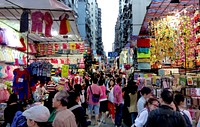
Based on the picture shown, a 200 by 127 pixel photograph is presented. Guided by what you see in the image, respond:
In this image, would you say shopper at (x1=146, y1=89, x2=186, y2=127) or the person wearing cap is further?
shopper at (x1=146, y1=89, x2=186, y2=127)

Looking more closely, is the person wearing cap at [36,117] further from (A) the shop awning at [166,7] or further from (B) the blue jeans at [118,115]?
(A) the shop awning at [166,7]

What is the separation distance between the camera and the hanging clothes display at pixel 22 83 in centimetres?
816

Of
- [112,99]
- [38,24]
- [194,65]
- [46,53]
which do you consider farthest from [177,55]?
[46,53]

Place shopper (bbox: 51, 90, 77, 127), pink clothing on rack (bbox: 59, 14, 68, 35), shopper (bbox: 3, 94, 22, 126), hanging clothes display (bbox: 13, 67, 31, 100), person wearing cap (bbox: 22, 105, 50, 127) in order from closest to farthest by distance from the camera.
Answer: person wearing cap (bbox: 22, 105, 50, 127), shopper (bbox: 51, 90, 77, 127), shopper (bbox: 3, 94, 22, 126), hanging clothes display (bbox: 13, 67, 31, 100), pink clothing on rack (bbox: 59, 14, 68, 35)

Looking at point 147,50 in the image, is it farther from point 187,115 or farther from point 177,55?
point 187,115

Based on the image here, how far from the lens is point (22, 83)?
8.18 meters

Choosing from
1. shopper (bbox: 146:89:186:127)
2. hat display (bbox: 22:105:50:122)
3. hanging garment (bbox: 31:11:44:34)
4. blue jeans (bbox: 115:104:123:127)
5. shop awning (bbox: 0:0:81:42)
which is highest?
shop awning (bbox: 0:0:81:42)

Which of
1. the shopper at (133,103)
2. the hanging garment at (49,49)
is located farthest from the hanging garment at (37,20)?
the hanging garment at (49,49)

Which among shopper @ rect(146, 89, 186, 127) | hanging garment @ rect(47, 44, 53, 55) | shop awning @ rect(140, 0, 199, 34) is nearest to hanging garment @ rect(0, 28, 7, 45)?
hanging garment @ rect(47, 44, 53, 55)

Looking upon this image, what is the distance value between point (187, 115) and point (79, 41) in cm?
1201

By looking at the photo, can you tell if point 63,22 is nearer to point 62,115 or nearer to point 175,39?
point 175,39

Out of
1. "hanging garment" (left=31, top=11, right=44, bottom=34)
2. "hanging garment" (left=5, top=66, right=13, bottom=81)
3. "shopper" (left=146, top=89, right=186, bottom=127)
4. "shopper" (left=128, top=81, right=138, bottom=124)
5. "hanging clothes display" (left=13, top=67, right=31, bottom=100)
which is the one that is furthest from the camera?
"hanging garment" (left=5, top=66, right=13, bottom=81)

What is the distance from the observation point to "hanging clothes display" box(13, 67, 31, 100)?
26.8 ft

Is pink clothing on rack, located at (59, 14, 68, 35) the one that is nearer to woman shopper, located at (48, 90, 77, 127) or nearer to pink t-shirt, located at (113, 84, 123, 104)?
pink t-shirt, located at (113, 84, 123, 104)
